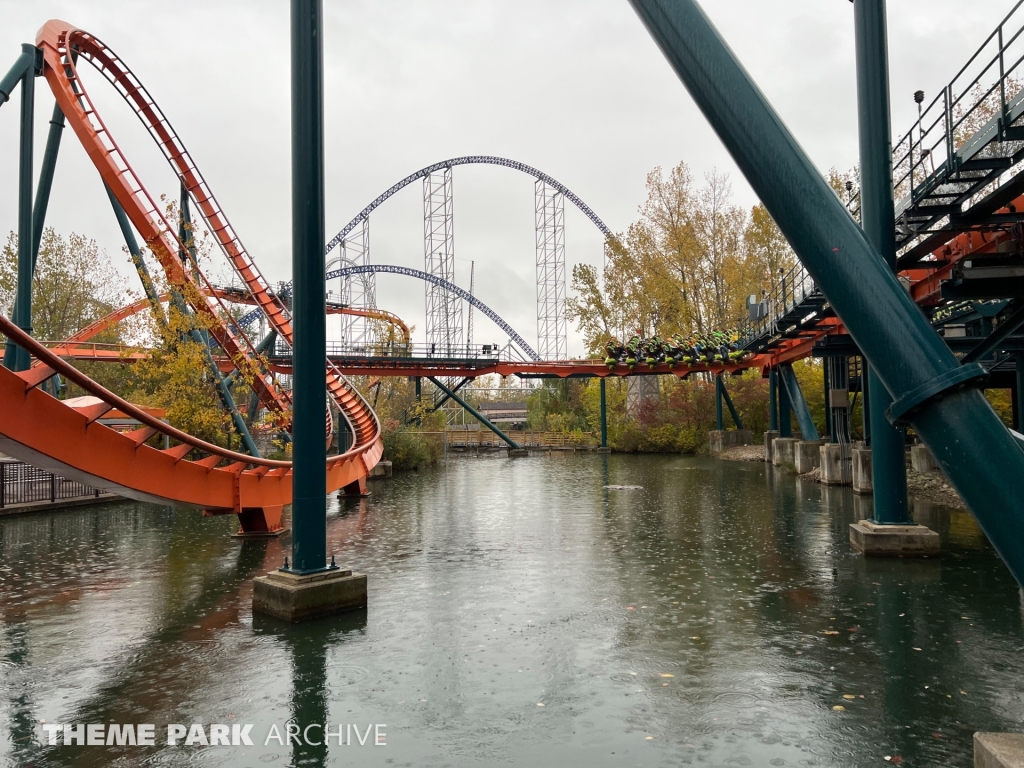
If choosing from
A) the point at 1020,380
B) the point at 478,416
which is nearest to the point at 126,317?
the point at 478,416

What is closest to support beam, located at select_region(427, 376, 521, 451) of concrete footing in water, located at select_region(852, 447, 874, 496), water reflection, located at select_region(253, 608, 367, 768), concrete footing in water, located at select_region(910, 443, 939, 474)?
concrete footing in water, located at select_region(910, 443, 939, 474)

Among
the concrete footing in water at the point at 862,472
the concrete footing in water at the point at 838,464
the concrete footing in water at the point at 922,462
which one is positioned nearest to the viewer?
the concrete footing in water at the point at 862,472

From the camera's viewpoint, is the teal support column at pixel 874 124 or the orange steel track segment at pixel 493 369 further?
the orange steel track segment at pixel 493 369

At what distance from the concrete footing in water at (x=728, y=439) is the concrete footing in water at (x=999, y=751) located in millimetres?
31931

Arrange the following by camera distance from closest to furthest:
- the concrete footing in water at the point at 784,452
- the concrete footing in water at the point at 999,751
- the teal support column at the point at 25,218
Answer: the concrete footing in water at the point at 999,751, the teal support column at the point at 25,218, the concrete footing in water at the point at 784,452

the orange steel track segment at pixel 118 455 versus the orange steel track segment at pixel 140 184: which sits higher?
the orange steel track segment at pixel 140 184

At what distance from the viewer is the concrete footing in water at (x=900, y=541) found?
10.0m

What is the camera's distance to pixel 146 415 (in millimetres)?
8484

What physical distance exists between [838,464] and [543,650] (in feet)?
49.9

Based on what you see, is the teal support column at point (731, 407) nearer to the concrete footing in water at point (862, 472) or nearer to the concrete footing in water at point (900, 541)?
the concrete footing in water at point (862, 472)

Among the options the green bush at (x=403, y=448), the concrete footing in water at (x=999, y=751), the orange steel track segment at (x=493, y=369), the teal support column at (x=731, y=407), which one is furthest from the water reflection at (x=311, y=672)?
the teal support column at (x=731, y=407)

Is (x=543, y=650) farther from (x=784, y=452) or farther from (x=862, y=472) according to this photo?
(x=784, y=452)

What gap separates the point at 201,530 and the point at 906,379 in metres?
13.0

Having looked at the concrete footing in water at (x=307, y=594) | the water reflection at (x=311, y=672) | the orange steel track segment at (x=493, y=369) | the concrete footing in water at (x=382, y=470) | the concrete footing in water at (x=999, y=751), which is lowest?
the water reflection at (x=311, y=672)
